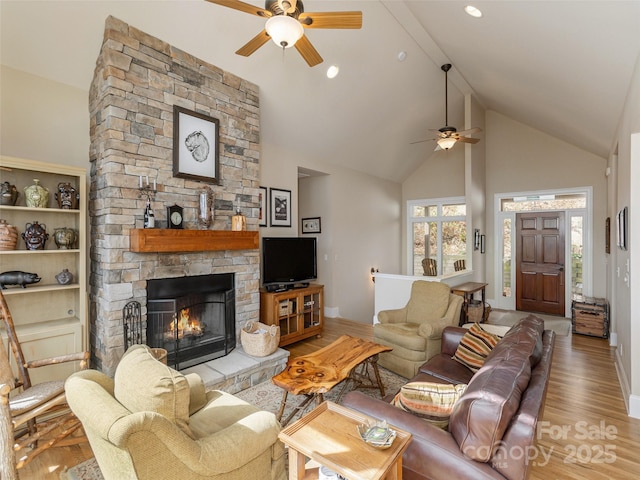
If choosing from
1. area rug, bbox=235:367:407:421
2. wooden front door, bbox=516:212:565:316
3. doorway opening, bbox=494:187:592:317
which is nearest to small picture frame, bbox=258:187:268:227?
area rug, bbox=235:367:407:421

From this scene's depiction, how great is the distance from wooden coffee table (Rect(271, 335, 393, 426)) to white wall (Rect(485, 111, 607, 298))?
5385 mm

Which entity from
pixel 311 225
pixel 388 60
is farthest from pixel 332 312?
pixel 388 60

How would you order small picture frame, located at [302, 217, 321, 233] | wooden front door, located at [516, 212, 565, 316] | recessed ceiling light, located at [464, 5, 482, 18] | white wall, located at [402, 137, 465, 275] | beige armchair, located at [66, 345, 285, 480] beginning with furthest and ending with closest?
1. white wall, located at [402, 137, 465, 275]
2. wooden front door, located at [516, 212, 565, 316]
3. small picture frame, located at [302, 217, 321, 233]
4. recessed ceiling light, located at [464, 5, 482, 18]
5. beige armchair, located at [66, 345, 285, 480]

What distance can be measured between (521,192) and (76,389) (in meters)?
7.77

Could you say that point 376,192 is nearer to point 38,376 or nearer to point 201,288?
point 201,288

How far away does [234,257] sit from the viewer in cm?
382

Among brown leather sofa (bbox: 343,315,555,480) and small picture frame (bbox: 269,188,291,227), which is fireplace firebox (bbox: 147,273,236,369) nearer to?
small picture frame (bbox: 269,188,291,227)

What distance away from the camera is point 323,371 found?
2.54 meters

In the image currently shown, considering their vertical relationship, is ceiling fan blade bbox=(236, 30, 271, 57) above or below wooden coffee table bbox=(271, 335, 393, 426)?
above

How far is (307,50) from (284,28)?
57cm

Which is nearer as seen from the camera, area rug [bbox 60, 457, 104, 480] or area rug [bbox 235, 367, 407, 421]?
area rug [bbox 60, 457, 104, 480]

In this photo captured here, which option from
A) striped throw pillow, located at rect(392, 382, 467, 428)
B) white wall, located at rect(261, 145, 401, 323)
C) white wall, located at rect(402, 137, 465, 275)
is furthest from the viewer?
white wall, located at rect(402, 137, 465, 275)

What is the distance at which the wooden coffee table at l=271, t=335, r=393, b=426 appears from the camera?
91.3 inches

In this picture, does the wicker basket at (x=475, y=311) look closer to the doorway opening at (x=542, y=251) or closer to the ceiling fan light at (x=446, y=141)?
the doorway opening at (x=542, y=251)
